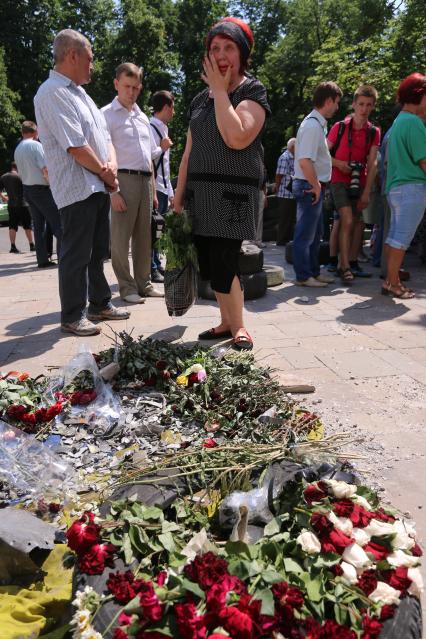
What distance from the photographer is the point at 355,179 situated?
6.41 m

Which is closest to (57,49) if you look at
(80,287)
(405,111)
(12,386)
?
(80,287)

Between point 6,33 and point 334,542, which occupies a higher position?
point 6,33

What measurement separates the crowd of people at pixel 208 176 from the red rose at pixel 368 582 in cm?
257

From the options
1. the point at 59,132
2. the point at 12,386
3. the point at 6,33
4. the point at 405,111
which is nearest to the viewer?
the point at 12,386

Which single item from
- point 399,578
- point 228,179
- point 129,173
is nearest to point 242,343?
point 228,179

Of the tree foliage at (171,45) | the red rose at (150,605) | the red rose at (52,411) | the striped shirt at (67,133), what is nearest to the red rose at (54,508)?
the red rose at (52,411)

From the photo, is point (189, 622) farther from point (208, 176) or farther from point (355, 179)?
point (355, 179)

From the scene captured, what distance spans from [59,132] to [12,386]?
79.6 inches

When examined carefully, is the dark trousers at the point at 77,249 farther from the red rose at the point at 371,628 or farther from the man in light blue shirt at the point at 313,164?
the red rose at the point at 371,628

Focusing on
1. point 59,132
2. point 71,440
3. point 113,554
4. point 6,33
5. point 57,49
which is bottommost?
point 71,440

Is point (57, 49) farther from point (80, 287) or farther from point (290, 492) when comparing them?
point (290, 492)

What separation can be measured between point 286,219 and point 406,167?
449 centimetres

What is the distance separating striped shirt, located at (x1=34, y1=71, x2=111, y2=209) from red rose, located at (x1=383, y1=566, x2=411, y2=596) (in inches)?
138

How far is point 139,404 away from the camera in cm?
316
